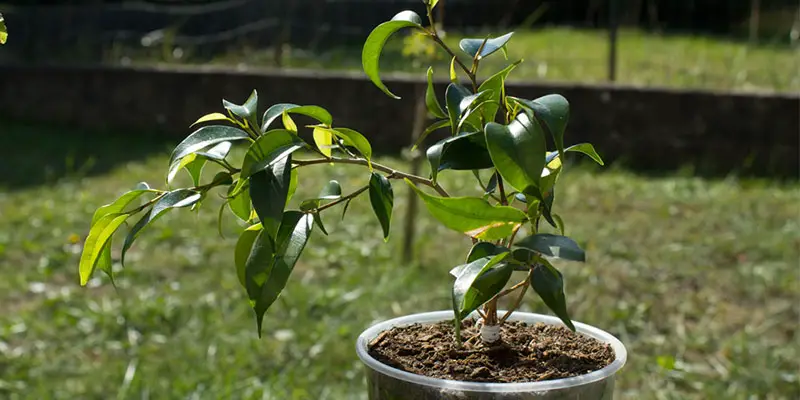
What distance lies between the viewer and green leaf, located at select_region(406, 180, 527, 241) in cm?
101

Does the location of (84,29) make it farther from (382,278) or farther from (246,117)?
(246,117)

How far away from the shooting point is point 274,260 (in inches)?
40.5

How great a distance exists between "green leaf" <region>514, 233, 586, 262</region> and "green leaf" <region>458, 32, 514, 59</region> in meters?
0.24

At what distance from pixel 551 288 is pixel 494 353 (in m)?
0.21

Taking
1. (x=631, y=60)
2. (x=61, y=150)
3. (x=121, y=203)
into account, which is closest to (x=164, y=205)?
(x=121, y=203)

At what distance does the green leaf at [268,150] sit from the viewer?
0.98 metres

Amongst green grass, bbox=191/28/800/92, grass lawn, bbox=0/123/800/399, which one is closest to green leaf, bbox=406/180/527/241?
grass lawn, bbox=0/123/800/399

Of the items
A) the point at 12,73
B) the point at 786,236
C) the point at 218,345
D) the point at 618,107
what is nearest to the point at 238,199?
the point at 218,345

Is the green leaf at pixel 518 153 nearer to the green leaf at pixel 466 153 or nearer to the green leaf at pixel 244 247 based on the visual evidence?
the green leaf at pixel 466 153

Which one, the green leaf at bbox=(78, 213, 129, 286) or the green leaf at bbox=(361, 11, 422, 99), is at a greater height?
the green leaf at bbox=(361, 11, 422, 99)

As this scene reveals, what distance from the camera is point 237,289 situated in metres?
3.27

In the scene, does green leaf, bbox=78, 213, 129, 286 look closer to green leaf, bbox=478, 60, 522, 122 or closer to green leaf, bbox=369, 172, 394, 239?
green leaf, bbox=369, 172, 394, 239

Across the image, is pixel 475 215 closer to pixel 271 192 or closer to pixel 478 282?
pixel 478 282

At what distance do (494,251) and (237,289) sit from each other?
2.37 meters
